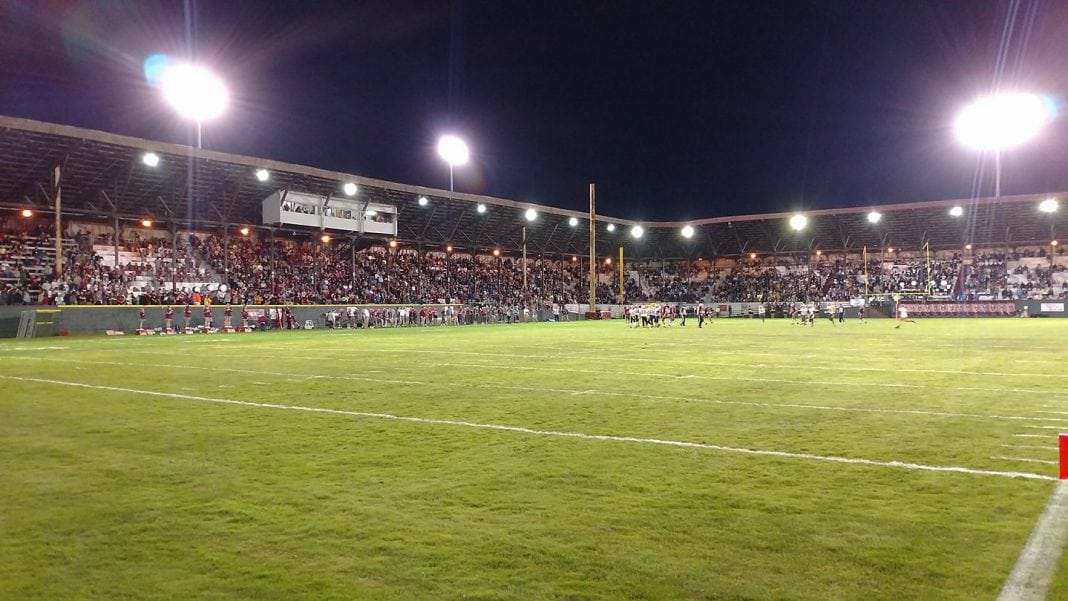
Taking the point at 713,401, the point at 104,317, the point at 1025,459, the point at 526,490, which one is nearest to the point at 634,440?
the point at 526,490

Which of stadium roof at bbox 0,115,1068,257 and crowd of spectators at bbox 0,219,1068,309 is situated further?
crowd of spectators at bbox 0,219,1068,309

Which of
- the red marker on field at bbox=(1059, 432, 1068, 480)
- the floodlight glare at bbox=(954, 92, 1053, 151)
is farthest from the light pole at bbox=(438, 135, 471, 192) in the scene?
the red marker on field at bbox=(1059, 432, 1068, 480)

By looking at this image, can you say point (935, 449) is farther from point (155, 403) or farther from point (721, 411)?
point (155, 403)

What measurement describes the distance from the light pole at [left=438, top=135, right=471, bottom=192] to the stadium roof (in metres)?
3.30

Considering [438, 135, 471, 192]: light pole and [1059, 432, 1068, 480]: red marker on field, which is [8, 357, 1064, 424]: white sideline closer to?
[1059, 432, 1068, 480]: red marker on field

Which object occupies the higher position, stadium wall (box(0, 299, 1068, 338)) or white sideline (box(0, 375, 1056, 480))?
stadium wall (box(0, 299, 1068, 338))

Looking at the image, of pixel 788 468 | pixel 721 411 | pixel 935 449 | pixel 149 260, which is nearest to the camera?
pixel 788 468

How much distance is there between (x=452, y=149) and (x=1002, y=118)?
133 ft

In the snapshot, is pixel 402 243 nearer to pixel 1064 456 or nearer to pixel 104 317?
pixel 104 317

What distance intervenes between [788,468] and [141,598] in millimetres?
5210

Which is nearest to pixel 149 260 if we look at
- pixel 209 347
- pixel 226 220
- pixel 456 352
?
pixel 226 220

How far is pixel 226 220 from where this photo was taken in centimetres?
4634

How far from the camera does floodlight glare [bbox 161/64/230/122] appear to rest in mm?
39375

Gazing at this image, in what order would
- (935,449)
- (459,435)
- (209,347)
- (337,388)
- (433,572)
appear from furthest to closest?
(209,347) → (337,388) → (459,435) → (935,449) → (433,572)
